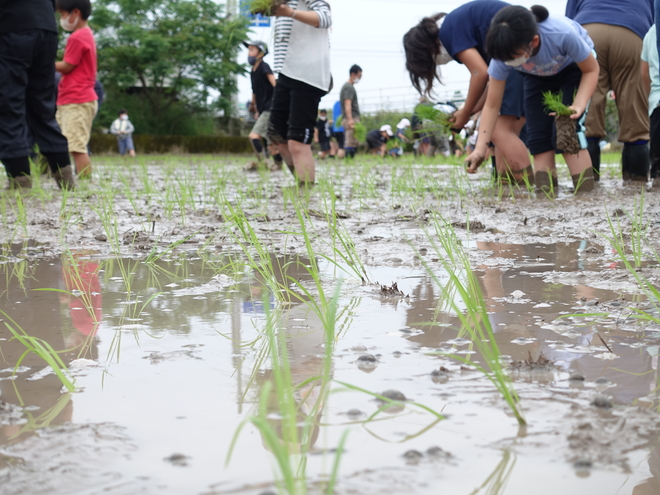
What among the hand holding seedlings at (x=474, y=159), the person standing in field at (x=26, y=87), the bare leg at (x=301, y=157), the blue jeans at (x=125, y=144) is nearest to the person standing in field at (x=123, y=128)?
the blue jeans at (x=125, y=144)

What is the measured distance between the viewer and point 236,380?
4.07 ft

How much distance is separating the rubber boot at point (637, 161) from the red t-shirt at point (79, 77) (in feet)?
13.1

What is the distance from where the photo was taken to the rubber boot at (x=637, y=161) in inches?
199

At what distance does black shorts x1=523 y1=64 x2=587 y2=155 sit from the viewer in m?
4.31

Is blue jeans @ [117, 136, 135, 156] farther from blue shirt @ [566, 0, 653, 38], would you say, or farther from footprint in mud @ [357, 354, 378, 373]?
footprint in mud @ [357, 354, 378, 373]

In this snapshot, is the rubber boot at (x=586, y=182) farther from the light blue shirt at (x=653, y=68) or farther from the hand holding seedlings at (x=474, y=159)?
the hand holding seedlings at (x=474, y=159)

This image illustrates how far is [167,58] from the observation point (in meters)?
29.7

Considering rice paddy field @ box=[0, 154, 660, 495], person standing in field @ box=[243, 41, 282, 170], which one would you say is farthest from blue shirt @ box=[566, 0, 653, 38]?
person standing in field @ box=[243, 41, 282, 170]

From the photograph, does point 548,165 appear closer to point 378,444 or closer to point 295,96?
point 295,96

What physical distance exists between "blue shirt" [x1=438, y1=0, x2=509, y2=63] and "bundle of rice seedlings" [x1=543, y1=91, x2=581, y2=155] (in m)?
0.55

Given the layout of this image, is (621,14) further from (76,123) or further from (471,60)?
(76,123)

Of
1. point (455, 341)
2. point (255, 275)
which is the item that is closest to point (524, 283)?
point (455, 341)

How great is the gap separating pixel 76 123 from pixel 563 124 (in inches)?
144

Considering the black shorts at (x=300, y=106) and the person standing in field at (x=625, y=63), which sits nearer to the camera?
the black shorts at (x=300, y=106)
